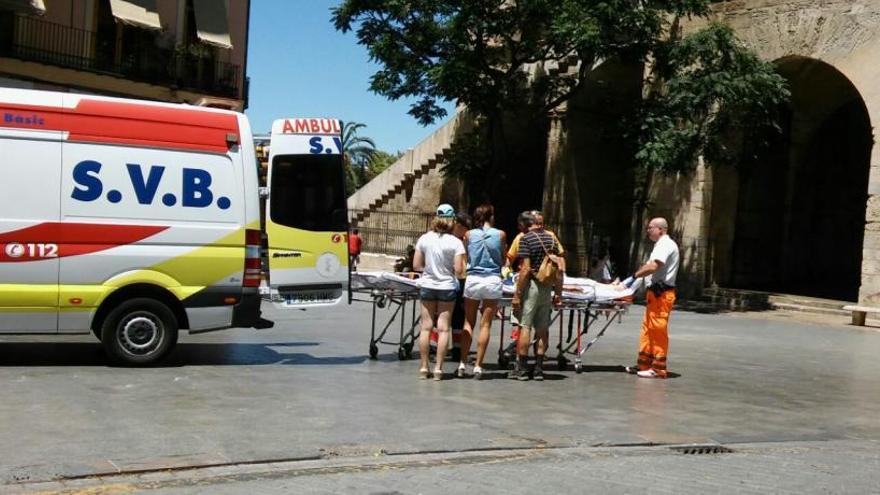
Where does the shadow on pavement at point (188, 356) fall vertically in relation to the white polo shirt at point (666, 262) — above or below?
below

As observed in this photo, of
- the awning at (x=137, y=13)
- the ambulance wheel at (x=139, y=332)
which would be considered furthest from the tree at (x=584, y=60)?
the ambulance wheel at (x=139, y=332)

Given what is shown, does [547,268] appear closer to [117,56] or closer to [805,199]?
[805,199]

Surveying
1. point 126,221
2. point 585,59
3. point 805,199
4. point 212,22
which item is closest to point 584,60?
point 585,59

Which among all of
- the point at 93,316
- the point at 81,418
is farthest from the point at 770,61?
the point at 81,418

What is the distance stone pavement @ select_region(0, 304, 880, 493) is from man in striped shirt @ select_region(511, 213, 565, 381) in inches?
17.8

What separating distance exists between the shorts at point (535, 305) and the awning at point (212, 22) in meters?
21.9

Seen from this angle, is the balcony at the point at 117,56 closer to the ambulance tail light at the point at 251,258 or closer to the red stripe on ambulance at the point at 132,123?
the red stripe on ambulance at the point at 132,123

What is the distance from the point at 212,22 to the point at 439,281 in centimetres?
2248

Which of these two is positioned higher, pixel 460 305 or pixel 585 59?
pixel 585 59

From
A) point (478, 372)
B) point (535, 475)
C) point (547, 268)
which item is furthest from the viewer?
point (478, 372)

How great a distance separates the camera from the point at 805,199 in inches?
1131

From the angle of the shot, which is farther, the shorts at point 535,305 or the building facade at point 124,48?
the building facade at point 124,48

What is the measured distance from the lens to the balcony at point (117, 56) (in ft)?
82.1

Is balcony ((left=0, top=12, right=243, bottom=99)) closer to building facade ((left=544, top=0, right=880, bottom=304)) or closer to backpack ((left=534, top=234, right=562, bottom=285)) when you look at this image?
building facade ((left=544, top=0, right=880, bottom=304))
